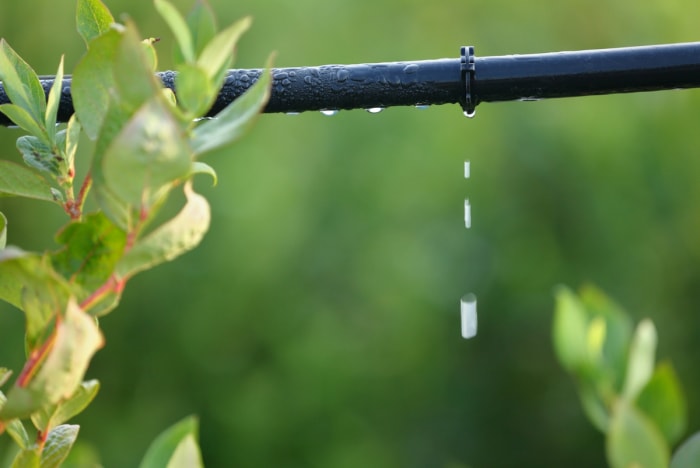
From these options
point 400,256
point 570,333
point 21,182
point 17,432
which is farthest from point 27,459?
point 400,256

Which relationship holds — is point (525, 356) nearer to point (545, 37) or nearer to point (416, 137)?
point (416, 137)

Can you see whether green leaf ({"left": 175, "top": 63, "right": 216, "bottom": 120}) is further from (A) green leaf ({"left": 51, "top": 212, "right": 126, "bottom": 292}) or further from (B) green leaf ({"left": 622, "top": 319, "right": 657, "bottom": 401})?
(B) green leaf ({"left": 622, "top": 319, "right": 657, "bottom": 401})

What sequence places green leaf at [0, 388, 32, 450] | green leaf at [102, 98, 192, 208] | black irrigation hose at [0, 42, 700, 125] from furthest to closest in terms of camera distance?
1. black irrigation hose at [0, 42, 700, 125]
2. green leaf at [0, 388, 32, 450]
3. green leaf at [102, 98, 192, 208]

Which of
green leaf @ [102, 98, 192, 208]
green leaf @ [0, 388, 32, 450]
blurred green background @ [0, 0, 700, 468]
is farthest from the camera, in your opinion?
blurred green background @ [0, 0, 700, 468]

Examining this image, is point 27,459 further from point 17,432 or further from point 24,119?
point 24,119

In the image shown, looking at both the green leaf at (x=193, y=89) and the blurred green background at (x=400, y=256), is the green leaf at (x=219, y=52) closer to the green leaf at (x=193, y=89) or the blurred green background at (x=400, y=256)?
the green leaf at (x=193, y=89)

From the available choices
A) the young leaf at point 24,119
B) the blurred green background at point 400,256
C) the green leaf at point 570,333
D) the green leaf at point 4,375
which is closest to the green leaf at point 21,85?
the young leaf at point 24,119

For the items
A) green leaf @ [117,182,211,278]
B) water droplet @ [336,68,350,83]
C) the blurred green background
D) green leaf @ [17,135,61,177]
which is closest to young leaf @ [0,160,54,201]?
green leaf @ [17,135,61,177]
